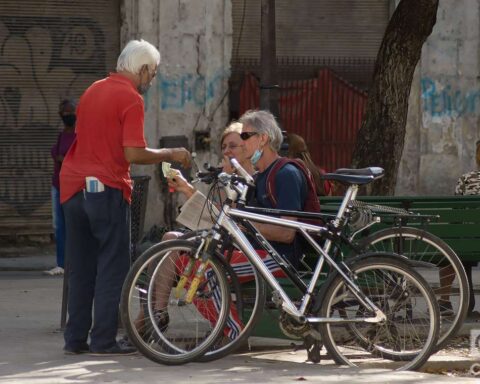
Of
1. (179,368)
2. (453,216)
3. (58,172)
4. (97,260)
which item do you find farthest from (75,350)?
(58,172)

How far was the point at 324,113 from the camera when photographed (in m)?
17.9

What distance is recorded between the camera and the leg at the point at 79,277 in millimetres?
8062

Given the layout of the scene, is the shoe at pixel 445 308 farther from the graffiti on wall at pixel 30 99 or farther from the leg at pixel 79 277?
the graffiti on wall at pixel 30 99

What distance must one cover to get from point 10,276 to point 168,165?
22.1 ft

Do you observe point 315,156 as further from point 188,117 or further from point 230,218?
point 230,218

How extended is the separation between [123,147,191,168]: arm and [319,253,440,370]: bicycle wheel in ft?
3.52

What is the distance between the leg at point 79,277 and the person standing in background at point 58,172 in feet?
18.2

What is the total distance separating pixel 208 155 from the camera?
17484 mm

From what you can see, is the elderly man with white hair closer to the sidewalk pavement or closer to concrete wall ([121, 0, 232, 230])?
the sidewalk pavement

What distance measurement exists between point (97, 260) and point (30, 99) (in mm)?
8846

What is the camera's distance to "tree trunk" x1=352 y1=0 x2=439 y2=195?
12.4 meters

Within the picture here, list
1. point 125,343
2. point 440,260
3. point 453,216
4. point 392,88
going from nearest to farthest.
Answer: point 125,343, point 440,260, point 453,216, point 392,88

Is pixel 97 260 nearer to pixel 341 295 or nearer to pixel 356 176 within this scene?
pixel 341 295

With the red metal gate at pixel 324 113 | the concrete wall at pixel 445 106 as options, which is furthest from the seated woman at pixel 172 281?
the concrete wall at pixel 445 106
